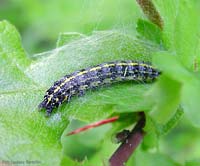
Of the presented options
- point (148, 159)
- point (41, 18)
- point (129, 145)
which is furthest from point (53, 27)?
point (129, 145)

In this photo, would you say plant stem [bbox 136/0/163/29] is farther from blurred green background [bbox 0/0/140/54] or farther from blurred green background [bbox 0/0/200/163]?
blurred green background [bbox 0/0/140/54]

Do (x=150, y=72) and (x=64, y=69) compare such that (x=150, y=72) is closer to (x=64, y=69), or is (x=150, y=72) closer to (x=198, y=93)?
(x=64, y=69)

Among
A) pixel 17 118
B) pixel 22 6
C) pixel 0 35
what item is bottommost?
pixel 22 6

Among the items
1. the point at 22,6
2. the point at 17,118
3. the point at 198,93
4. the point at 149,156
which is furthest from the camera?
the point at 22,6

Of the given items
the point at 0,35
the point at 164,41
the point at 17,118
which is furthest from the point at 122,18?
the point at 17,118

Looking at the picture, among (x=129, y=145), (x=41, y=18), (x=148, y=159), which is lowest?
(x=41, y=18)

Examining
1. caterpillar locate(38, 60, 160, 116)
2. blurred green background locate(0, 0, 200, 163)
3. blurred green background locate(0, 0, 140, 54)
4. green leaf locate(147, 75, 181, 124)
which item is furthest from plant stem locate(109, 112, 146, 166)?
blurred green background locate(0, 0, 140, 54)

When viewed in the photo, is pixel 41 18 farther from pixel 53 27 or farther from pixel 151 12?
pixel 151 12
